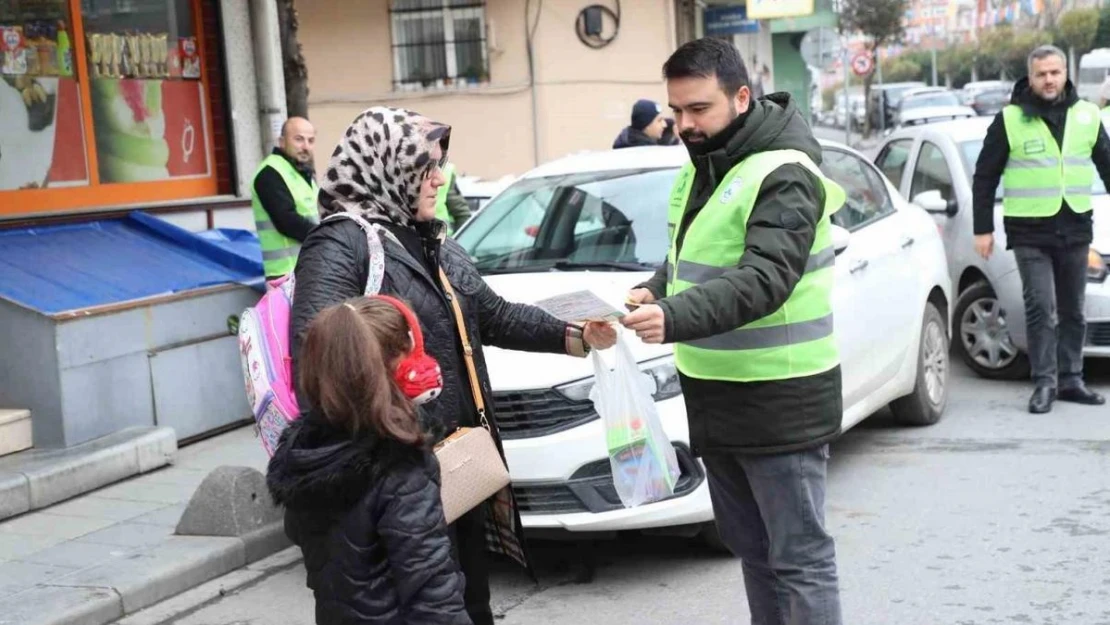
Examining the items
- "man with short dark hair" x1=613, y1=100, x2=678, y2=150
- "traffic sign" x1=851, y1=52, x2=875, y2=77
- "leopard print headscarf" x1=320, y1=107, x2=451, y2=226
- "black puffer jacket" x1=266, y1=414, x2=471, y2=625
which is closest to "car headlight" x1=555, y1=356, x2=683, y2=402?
"leopard print headscarf" x1=320, y1=107, x2=451, y2=226

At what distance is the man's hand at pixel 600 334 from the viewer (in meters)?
3.79

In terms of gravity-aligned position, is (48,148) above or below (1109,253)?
above

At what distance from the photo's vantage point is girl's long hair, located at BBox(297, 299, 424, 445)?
2963mm

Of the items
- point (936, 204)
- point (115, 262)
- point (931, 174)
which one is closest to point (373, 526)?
point (115, 262)

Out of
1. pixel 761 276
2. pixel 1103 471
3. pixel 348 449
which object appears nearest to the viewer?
pixel 348 449

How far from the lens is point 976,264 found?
9.13m

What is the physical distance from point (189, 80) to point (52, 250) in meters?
2.27

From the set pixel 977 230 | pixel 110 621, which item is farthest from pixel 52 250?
pixel 977 230

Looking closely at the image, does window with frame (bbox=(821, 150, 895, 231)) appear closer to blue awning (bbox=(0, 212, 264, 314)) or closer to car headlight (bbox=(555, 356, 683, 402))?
car headlight (bbox=(555, 356, 683, 402))

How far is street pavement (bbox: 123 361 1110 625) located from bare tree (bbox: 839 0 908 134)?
3949 centimetres

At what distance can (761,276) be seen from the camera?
3.31 meters

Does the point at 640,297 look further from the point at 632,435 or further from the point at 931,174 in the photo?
the point at 931,174

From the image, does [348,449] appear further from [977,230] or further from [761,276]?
[977,230]

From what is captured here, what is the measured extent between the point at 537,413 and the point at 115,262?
3929mm
